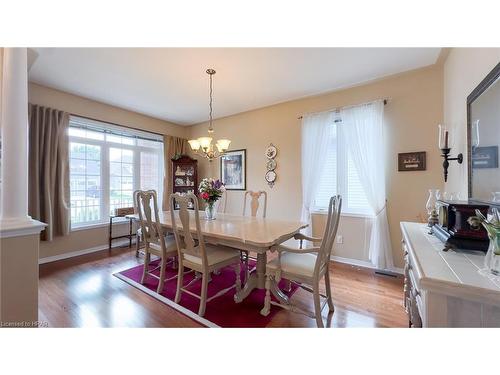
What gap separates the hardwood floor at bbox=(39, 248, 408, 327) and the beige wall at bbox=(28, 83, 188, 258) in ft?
1.44

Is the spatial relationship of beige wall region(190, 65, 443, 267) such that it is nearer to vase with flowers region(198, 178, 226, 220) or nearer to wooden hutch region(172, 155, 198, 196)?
wooden hutch region(172, 155, 198, 196)

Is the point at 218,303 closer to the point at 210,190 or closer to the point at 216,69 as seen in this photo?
the point at 210,190

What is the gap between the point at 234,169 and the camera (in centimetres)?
416

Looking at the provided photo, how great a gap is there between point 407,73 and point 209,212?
9.95 ft

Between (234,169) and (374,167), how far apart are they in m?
2.43

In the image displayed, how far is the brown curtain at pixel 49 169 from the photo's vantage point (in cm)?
285

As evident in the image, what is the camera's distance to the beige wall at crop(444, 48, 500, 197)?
1355mm

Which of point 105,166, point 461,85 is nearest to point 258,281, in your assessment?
point 461,85

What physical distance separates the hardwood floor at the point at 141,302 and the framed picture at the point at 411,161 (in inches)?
53.5

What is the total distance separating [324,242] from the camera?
5.18 ft

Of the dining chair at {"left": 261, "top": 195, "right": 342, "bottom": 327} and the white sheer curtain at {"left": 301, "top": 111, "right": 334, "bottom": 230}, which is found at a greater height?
the white sheer curtain at {"left": 301, "top": 111, "right": 334, "bottom": 230}

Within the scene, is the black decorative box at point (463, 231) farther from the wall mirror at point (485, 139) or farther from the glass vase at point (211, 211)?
the glass vase at point (211, 211)

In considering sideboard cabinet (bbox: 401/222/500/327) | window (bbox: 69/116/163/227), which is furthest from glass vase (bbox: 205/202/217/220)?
window (bbox: 69/116/163/227)
